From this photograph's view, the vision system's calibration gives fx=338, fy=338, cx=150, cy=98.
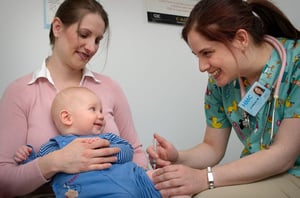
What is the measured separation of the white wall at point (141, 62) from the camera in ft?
5.79

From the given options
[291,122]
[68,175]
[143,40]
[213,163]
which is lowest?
[213,163]

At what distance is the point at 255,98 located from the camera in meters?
1.25

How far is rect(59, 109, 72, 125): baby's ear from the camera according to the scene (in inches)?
47.8

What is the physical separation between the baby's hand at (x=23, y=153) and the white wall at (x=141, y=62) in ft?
2.13

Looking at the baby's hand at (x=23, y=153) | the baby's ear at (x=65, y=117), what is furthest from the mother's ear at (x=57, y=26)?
the baby's hand at (x=23, y=153)

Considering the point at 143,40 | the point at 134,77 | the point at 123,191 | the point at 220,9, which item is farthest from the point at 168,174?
the point at 143,40

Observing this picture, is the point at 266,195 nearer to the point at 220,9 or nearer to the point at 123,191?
the point at 123,191

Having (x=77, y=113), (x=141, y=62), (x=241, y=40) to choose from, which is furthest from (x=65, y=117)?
(x=141, y=62)

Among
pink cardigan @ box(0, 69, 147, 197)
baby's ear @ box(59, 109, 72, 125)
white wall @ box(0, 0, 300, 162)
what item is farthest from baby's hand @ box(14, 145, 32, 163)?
white wall @ box(0, 0, 300, 162)

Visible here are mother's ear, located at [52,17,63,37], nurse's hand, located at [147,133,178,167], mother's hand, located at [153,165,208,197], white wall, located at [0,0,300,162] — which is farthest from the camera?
white wall, located at [0,0,300,162]

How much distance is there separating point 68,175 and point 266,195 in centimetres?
64

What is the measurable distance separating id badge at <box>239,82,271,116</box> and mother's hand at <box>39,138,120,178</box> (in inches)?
20.2

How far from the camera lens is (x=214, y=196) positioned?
1.06m

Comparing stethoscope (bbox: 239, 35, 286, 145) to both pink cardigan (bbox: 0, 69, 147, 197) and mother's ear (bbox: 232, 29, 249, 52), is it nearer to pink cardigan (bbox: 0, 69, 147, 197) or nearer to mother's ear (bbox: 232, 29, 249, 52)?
mother's ear (bbox: 232, 29, 249, 52)
